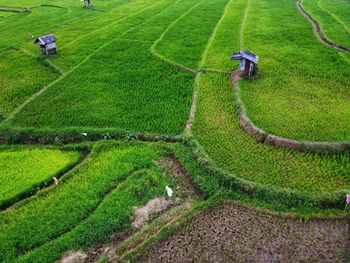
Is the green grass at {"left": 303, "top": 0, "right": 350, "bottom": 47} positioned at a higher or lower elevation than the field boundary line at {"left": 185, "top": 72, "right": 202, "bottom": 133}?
higher

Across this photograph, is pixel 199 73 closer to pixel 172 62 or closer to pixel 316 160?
pixel 172 62

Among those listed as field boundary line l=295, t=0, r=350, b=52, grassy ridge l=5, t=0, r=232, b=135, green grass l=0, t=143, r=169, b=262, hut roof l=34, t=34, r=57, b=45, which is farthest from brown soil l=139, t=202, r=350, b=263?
hut roof l=34, t=34, r=57, b=45

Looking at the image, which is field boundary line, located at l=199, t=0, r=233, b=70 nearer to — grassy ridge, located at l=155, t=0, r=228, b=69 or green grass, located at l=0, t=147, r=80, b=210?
grassy ridge, located at l=155, t=0, r=228, b=69

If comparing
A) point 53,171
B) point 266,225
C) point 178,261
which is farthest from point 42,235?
point 266,225

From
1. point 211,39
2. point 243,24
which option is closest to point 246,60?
point 211,39

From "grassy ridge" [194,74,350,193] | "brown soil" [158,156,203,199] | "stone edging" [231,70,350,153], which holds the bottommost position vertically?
Answer: "brown soil" [158,156,203,199]
